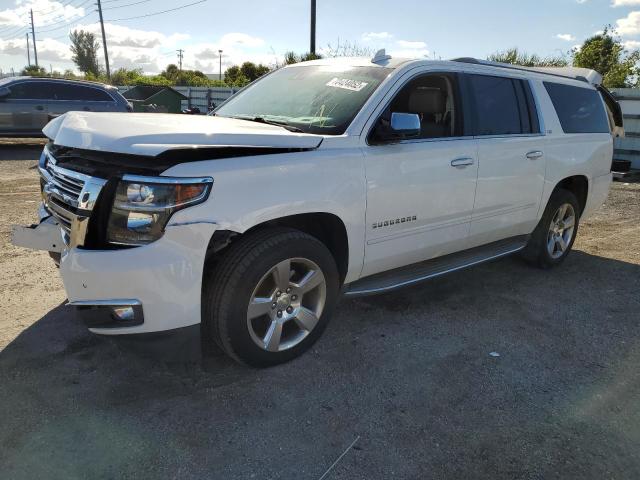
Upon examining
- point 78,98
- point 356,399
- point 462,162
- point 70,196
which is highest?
point 78,98

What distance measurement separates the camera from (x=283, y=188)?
9.18ft

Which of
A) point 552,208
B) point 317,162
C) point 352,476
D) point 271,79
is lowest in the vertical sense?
point 352,476

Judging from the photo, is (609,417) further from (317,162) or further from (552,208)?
(552,208)

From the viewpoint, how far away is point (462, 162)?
3742mm

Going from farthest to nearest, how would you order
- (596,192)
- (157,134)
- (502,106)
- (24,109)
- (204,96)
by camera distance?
1. (204,96)
2. (24,109)
3. (596,192)
4. (502,106)
5. (157,134)

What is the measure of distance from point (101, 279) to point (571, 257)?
5.06 m

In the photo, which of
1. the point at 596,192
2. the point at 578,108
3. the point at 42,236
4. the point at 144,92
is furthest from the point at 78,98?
the point at 596,192

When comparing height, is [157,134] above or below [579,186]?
above

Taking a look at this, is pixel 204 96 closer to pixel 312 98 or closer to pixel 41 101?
pixel 41 101

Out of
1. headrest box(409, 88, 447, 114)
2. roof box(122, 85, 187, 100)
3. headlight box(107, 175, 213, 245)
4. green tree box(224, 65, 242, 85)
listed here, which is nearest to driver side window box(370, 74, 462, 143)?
headrest box(409, 88, 447, 114)

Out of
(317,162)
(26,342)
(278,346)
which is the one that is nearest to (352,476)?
(278,346)

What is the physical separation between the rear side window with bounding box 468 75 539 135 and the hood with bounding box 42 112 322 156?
5.50ft

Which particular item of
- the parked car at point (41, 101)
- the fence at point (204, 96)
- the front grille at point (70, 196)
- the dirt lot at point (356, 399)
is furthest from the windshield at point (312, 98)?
the fence at point (204, 96)

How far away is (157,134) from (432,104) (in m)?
2.08
